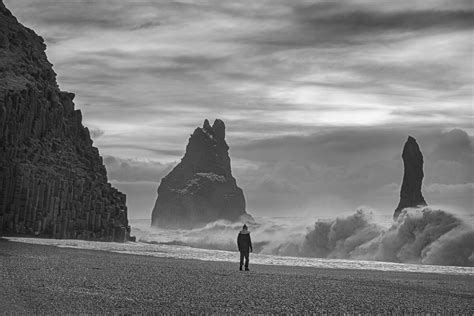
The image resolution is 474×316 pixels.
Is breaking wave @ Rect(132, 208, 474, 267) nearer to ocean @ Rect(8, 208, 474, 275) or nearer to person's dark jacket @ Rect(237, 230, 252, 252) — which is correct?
ocean @ Rect(8, 208, 474, 275)

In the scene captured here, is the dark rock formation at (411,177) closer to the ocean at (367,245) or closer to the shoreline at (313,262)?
the ocean at (367,245)

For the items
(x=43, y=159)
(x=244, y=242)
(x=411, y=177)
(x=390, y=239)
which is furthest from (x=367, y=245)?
(x=411, y=177)

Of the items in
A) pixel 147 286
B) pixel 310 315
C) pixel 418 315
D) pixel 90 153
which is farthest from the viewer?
pixel 90 153

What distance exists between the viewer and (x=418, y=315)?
17.1m

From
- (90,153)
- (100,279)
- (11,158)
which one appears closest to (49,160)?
(11,158)

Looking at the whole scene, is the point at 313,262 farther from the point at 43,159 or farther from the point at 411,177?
the point at 411,177

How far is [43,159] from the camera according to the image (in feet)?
210

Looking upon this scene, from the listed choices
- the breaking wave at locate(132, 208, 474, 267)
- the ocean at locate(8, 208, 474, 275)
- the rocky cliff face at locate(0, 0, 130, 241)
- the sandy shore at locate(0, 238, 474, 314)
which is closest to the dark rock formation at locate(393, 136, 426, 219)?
the breaking wave at locate(132, 208, 474, 267)

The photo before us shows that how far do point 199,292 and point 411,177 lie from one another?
83.5 m

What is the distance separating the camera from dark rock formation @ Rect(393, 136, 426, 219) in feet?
319

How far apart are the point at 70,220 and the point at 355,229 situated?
30348 mm

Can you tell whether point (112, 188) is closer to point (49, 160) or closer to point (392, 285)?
point (49, 160)

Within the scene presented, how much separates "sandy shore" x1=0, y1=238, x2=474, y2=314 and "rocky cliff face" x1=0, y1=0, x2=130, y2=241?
33153 mm

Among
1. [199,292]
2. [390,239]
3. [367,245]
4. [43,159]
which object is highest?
[43,159]
